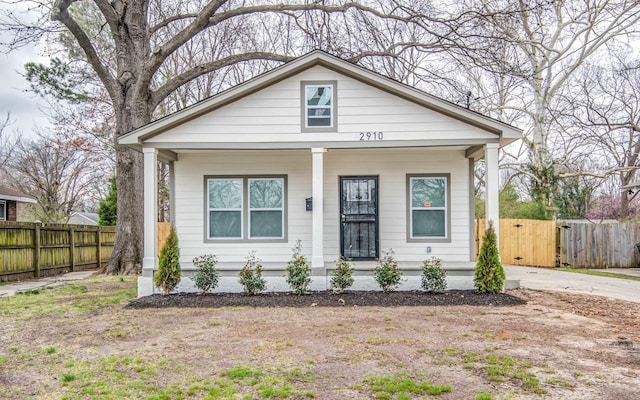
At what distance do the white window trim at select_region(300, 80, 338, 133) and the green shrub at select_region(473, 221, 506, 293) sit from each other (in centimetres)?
363

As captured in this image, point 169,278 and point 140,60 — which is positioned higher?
point 140,60

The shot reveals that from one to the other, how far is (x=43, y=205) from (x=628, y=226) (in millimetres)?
27125

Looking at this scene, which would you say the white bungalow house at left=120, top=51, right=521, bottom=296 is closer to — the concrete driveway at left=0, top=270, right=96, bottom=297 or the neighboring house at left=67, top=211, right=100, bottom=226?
the concrete driveway at left=0, top=270, right=96, bottom=297

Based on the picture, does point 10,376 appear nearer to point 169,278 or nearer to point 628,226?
point 169,278

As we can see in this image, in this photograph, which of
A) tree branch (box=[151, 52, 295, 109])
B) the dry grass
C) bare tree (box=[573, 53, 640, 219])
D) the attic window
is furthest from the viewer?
bare tree (box=[573, 53, 640, 219])

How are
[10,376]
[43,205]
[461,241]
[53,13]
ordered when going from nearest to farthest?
[10,376], [461,241], [53,13], [43,205]

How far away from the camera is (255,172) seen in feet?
36.2

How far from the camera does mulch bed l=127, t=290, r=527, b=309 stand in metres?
8.64

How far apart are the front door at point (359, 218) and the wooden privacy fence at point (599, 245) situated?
873cm

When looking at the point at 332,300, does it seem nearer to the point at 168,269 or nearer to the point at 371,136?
the point at 168,269

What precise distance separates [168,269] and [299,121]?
3.84m

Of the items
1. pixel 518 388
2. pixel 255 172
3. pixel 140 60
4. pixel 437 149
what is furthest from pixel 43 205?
pixel 518 388

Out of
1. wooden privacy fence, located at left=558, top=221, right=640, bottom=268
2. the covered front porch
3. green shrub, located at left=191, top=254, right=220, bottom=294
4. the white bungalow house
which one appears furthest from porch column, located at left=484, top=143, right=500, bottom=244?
wooden privacy fence, located at left=558, top=221, right=640, bottom=268

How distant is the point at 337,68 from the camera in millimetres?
9914
